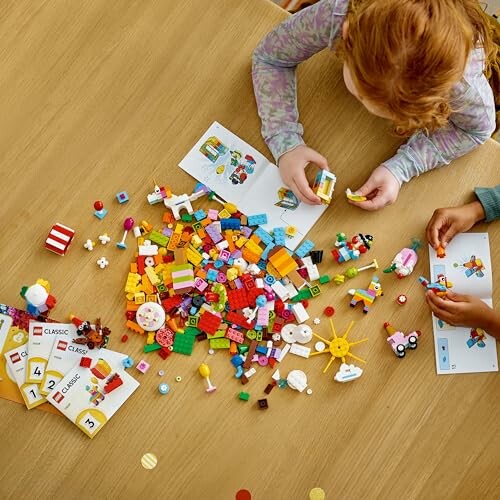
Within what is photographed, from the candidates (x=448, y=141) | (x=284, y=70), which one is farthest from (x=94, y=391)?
(x=448, y=141)

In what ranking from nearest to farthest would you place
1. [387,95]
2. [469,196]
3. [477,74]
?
[387,95] < [477,74] < [469,196]

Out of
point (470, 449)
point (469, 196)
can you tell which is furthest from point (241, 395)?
point (469, 196)

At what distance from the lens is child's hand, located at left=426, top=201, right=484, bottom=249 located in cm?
111

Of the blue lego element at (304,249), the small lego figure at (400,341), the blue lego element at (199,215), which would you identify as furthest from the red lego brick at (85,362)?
the small lego figure at (400,341)

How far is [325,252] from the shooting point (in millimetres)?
1129

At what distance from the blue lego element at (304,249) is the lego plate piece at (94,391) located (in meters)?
0.37

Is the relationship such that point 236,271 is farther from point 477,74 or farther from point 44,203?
point 477,74

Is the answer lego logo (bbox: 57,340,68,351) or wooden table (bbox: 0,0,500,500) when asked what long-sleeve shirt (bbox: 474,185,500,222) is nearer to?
wooden table (bbox: 0,0,500,500)

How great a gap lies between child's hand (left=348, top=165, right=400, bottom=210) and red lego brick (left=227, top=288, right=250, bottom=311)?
269mm

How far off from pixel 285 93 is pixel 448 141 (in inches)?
12.2

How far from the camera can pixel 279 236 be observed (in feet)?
3.69

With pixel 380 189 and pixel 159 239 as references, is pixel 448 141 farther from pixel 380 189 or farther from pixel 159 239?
pixel 159 239

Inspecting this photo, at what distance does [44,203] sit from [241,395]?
50 centimetres

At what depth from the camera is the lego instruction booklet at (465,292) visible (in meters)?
1.10
